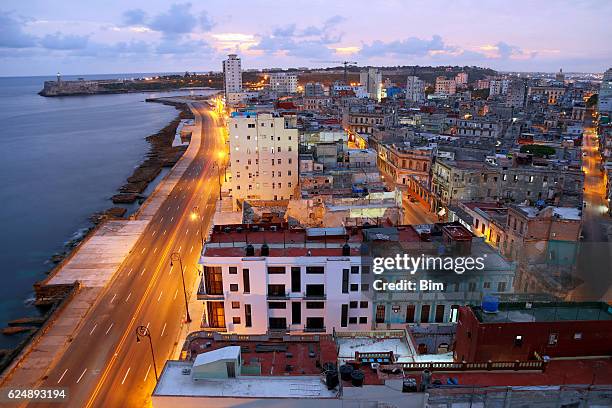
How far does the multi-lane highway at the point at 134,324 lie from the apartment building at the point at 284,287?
6.83 meters

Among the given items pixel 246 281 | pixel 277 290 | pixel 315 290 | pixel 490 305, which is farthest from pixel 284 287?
pixel 490 305

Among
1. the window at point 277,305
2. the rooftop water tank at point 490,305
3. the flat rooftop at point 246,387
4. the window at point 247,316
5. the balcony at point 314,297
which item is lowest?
the window at point 247,316

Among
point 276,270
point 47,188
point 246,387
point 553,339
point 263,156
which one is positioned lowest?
point 47,188

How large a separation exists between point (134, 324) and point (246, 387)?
83.0ft

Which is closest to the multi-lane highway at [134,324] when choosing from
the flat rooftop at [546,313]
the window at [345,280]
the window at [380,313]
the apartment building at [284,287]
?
the apartment building at [284,287]

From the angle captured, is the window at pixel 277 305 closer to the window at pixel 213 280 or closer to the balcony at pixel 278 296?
the balcony at pixel 278 296

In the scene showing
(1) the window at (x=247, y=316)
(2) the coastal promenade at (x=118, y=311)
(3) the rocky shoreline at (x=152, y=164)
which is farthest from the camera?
(3) the rocky shoreline at (x=152, y=164)

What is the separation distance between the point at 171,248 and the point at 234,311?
26.9m

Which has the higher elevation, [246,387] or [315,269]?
[315,269]

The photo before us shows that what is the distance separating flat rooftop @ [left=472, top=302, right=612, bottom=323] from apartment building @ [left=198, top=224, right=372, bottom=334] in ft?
43.3

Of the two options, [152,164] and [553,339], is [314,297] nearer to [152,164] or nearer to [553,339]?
[553,339]

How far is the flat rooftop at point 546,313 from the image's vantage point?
2489 cm

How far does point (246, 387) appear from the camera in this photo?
23.2 metres

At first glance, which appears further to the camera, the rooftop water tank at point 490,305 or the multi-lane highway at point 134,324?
the multi-lane highway at point 134,324
